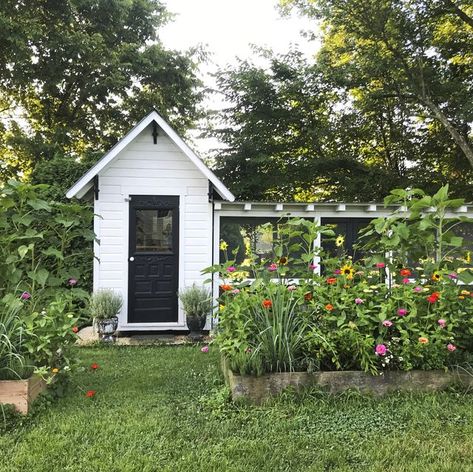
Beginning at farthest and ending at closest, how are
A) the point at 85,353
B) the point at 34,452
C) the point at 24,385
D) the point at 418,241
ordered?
the point at 85,353, the point at 418,241, the point at 24,385, the point at 34,452

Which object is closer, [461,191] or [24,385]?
[24,385]

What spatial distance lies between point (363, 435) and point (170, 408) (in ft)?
4.67

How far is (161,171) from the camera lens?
7.07m

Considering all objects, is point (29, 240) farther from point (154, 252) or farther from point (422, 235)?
point (422, 235)

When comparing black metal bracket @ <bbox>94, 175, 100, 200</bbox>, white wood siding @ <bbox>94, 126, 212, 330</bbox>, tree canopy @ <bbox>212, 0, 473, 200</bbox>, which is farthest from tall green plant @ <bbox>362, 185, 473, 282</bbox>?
tree canopy @ <bbox>212, 0, 473, 200</bbox>

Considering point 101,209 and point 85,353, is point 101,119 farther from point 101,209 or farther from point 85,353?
point 85,353

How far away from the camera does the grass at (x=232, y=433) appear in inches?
97.5

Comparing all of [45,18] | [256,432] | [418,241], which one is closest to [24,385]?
[256,432]

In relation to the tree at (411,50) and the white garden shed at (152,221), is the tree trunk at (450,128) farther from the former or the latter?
the white garden shed at (152,221)

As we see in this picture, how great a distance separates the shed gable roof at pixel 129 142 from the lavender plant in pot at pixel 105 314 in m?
1.67

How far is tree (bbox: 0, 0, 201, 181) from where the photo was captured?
13195 mm

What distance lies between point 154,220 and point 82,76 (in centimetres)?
993

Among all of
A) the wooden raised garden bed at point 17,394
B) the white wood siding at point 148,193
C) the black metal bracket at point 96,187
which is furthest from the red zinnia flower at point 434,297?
the black metal bracket at point 96,187

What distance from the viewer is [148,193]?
7016mm
